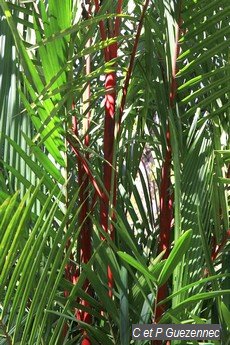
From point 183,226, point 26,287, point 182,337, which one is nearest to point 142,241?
point 183,226

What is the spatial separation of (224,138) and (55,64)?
359mm

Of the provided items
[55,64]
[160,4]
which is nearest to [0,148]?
[55,64]

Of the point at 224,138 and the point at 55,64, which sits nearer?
the point at 55,64

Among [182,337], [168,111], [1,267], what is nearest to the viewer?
[1,267]

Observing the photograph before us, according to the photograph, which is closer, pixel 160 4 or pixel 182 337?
pixel 182 337

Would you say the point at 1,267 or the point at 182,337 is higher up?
the point at 1,267

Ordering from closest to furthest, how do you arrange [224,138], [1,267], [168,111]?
[1,267] → [168,111] → [224,138]

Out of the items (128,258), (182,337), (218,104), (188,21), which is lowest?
(182,337)

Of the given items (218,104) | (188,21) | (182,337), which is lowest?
(182,337)

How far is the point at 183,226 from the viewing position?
801 mm

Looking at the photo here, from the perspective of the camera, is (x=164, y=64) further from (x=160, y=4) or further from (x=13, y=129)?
(x=13, y=129)

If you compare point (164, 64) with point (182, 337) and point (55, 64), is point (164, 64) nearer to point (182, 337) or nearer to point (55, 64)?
point (55, 64)

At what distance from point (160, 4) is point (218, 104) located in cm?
23

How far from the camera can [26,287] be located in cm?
56
